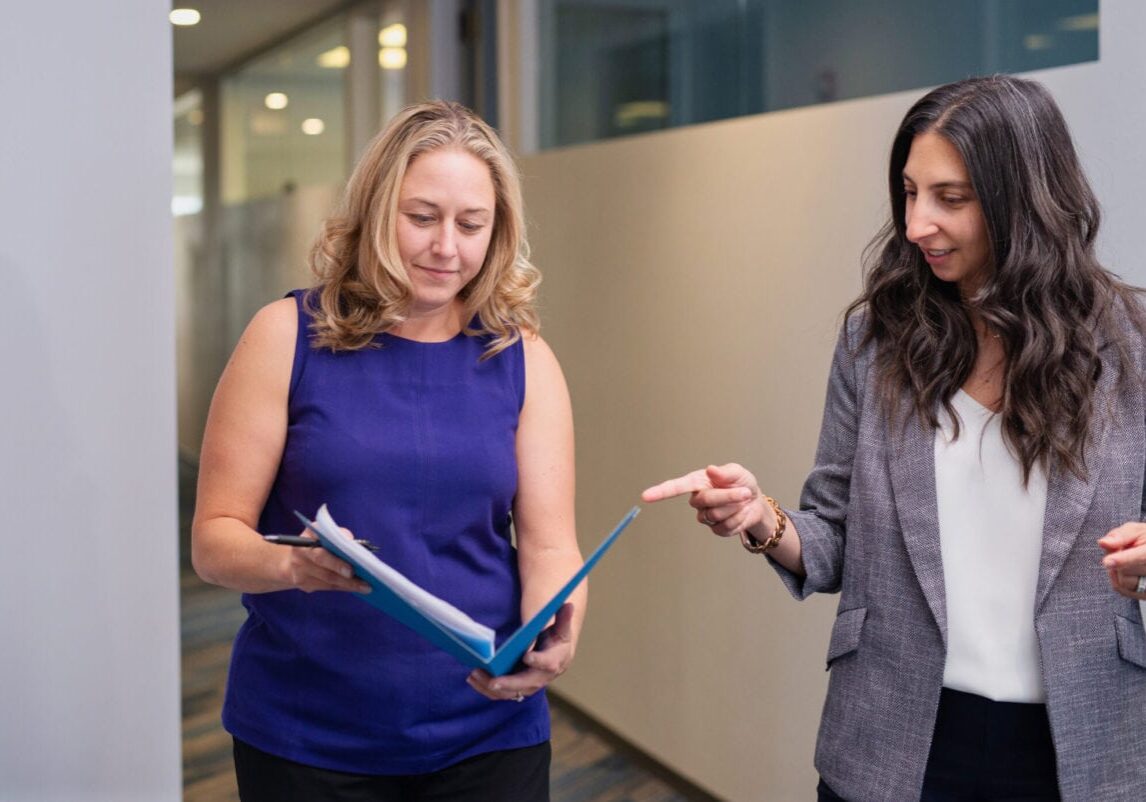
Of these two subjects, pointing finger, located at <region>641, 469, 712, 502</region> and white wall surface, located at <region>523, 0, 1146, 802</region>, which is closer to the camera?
pointing finger, located at <region>641, 469, 712, 502</region>

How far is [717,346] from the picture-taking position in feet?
12.0

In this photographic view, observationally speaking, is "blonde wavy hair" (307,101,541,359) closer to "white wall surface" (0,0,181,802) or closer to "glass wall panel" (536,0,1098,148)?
"white wall surface" (0,0,181,802)

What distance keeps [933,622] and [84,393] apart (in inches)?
68.2

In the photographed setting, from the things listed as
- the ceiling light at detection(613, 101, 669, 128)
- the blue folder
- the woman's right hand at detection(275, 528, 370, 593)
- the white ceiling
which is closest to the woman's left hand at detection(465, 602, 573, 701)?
the blue folder

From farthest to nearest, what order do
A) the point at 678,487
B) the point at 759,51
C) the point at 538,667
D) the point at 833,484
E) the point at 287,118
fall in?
1. the point at 287,118
2. the point at 759,51
3. the point at 833,484
4. the point at 678,487
5. the point at 538,667

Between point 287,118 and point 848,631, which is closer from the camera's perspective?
point 848,631

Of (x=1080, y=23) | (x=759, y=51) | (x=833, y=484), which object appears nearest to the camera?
(x=833, y=484)

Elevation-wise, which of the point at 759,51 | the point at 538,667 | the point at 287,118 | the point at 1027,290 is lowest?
the point at 538,667

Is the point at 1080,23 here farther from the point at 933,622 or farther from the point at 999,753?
the point at 999,753

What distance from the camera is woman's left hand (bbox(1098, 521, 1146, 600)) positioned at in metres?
1.48

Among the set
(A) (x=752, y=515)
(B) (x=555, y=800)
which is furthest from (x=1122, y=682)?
(B) (x=555, y=800)

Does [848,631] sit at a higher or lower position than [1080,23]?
lower

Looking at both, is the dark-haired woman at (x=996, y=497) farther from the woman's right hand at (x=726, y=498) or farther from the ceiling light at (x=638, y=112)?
the ceiling light at (x=638, y=112)

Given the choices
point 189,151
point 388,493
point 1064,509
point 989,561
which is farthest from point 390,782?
point 189,151
